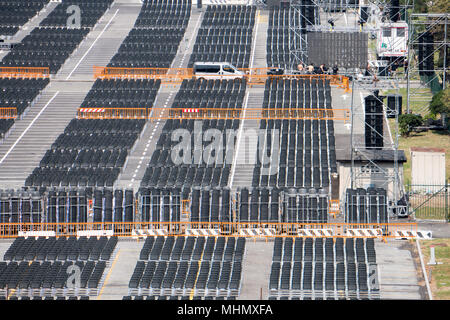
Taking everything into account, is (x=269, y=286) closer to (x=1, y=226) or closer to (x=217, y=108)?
(x=1, y=226)

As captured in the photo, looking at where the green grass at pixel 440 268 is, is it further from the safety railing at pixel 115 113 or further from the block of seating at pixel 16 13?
the block of seating at pixel 16 13

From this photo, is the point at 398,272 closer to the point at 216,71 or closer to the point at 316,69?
the point at 316,69

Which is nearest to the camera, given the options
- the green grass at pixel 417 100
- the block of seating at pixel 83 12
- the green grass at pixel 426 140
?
the green grass at pixel 426 140

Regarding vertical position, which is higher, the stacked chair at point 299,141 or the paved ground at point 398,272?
the stacked chair at point 299,141

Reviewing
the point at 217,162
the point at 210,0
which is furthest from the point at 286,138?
the point at 210,0

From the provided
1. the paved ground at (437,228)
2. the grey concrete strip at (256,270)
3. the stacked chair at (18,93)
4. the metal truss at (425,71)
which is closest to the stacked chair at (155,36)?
the stacked chair at (18,93)

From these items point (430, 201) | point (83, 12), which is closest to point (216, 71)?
point (83, 12)

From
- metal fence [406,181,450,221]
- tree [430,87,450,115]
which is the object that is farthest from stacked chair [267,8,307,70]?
metal fence [406,181,450,221]
